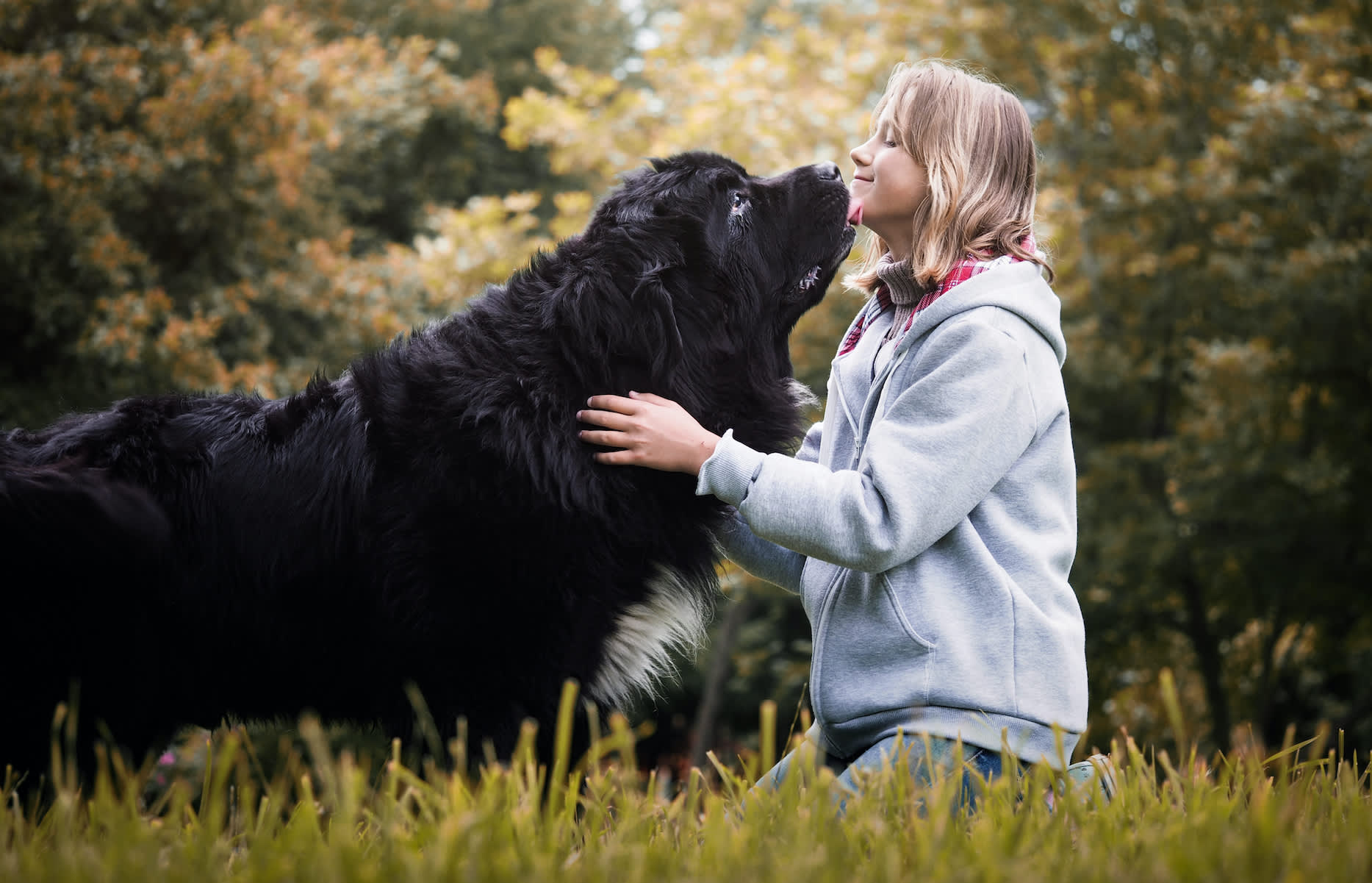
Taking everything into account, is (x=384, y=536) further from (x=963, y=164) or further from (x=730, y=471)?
(x=963, y=164)

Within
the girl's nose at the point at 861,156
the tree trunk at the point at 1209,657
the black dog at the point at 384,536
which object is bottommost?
the tree trunk at the point at 1209,657

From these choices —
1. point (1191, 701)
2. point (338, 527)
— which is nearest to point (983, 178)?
point (338, 527)

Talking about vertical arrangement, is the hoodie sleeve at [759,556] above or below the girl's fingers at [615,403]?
below

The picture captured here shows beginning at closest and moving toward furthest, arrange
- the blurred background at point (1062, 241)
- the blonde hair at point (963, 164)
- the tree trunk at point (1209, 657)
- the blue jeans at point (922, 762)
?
1. the blue jeans at point (922, 762)
2. the blonde hair at point (963, 164)
3. the blurred background at point (1062, 241)
4. the tree trunk at point (1209, 657)

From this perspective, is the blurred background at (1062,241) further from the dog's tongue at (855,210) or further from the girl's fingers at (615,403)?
the girl's fingers at (615,403)

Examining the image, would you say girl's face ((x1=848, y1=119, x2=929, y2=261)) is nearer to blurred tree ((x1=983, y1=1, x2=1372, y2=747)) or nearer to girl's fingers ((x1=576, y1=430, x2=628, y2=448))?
girl's fingers ((x1=576, y1=430, x2=628, y2=448))

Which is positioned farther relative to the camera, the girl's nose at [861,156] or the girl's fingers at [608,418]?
the girl's nose at [861,156]

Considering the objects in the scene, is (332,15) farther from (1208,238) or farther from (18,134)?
(1208,238)

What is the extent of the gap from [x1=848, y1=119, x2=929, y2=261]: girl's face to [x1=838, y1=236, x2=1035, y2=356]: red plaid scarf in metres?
0.13

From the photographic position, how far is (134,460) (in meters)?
2.42

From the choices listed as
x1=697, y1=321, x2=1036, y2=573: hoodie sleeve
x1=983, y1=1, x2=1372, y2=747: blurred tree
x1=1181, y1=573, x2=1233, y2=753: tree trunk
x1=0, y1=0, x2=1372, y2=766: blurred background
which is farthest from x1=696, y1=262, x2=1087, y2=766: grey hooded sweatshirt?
x1=1181, y1=573, x2=1233, y2=753: tree trunk

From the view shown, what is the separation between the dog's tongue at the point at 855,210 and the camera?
281 cm

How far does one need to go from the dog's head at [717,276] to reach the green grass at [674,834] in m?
1.01

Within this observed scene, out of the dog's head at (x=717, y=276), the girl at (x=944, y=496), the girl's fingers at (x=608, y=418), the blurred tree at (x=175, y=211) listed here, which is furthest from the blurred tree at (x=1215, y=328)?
the girl's fingers at (x=608, y=418)
